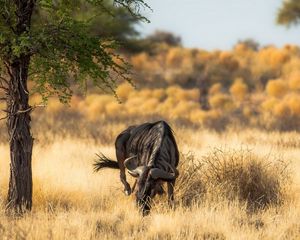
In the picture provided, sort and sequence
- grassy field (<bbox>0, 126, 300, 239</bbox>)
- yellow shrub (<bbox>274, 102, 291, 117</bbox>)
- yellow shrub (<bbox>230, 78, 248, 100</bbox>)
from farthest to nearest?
yellow shrub (<bbox>230, 78, 248, 100</bbox>), yellow shrub (<bbox>274, 102, 291, 117</bbox>), grassy field (<bbox>0, 126, 300, 239</bbox>)

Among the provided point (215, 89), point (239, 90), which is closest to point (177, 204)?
point (239, 90)

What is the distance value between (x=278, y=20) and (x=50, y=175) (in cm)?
2766

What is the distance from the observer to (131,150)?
988 cm

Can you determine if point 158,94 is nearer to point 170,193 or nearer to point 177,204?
point 177,204

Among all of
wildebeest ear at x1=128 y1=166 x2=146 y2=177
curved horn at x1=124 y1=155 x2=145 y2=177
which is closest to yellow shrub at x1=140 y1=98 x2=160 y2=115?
curved horn at x1=124 y1=155 x2=145 y2=177

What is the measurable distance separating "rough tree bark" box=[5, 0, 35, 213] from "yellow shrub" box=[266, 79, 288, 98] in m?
30.6

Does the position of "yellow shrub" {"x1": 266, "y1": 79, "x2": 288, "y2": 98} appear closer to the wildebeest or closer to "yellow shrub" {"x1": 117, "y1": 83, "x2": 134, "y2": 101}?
"yellow shrub" {"x1": 117, "y1": 83, "x2": 134, "y2": 101}

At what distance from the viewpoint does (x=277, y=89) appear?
38312 millimetres

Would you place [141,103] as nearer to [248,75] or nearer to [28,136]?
[248,75]

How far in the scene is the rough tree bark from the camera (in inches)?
339

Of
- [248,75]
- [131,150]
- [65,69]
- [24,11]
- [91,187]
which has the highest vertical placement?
[248,75]

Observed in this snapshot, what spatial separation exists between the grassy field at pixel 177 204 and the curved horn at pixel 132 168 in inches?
20.7

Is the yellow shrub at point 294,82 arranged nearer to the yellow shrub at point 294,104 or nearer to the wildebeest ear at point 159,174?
the yellow shrub at point 294,104

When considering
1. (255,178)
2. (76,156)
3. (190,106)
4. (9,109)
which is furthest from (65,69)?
(190,106)
